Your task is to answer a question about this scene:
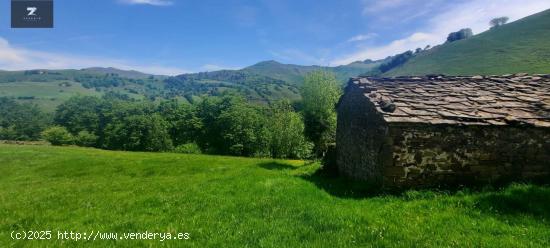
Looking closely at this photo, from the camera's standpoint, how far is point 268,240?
24.7 ft

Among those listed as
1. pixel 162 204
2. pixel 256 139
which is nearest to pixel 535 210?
pixel 162 204

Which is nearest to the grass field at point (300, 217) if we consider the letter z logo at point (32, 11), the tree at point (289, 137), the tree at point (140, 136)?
the letter z logo at point (32, 11)

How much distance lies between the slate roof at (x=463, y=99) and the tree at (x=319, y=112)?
72.3ft

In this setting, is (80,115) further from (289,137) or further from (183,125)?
(289,137)

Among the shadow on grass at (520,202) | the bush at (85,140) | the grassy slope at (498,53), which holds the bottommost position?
the bush at (85,140)

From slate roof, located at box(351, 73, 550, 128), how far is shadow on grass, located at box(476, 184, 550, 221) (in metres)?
2.89

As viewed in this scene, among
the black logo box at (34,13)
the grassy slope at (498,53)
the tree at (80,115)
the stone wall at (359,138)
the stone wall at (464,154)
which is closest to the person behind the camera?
the stone wall at (464,154)

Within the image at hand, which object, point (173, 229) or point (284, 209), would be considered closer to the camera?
point (173, 229)

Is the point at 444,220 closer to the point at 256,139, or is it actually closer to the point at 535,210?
the point at 535,210

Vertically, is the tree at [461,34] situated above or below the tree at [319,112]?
above

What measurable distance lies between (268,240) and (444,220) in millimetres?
4540

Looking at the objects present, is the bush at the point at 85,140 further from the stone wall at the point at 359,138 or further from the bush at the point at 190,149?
the stone wall at the point at 359,138

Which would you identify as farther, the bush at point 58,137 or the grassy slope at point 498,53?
the grassy slope at point 498,53

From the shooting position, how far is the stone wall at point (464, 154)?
12109mm
